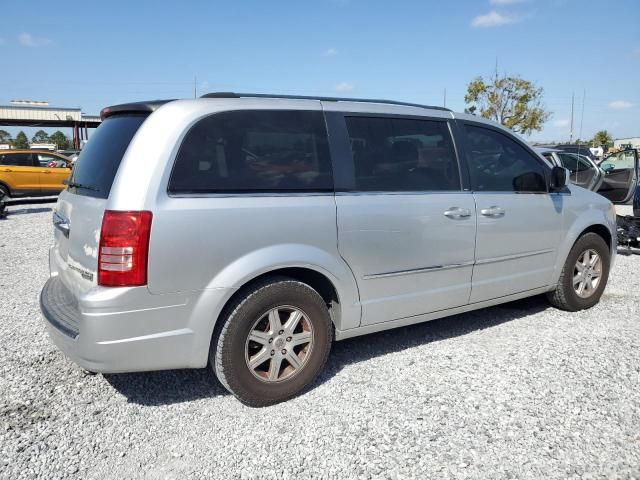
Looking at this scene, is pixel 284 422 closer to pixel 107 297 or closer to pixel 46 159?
pixel 107 297

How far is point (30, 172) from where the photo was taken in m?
15.7

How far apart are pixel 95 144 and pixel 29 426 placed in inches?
69.4

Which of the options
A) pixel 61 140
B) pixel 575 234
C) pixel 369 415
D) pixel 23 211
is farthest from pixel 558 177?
pixel 61 140

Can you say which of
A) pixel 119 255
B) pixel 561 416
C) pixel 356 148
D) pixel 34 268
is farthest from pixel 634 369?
pixel 34 268

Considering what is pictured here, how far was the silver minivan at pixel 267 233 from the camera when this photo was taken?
2715 mm

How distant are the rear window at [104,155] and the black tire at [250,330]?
40.0 inches

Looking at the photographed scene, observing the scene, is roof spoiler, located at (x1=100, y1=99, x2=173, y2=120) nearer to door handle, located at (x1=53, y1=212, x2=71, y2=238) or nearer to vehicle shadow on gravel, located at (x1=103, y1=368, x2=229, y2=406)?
door handle, located at (x1=53, y1=212, x2=71, y2=238)

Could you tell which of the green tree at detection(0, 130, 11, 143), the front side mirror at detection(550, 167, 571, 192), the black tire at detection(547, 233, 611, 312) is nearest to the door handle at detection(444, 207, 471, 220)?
the front side mirror at detection(550, 167, 571, 192)

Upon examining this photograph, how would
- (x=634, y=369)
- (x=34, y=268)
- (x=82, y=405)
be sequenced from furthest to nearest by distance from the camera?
(x=34, y=268) → (x=634, y=369) → (x=82, y=405)

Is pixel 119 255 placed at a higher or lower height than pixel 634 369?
higher

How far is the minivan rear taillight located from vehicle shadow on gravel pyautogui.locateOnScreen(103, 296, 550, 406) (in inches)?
40.3

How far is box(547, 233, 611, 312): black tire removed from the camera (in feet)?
15.9

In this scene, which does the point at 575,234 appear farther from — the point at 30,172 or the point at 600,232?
the point at 30,172

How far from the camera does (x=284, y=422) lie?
2.99 meters
